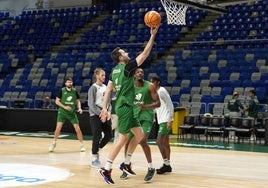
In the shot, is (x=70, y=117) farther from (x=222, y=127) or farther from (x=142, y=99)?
(x=222, y=127)

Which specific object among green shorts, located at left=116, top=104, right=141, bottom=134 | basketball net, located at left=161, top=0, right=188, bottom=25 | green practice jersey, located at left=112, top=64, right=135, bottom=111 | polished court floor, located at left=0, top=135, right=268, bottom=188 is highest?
basketball net, located at left=161, top=0, right=188, bottom=25

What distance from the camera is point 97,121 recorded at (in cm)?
1043

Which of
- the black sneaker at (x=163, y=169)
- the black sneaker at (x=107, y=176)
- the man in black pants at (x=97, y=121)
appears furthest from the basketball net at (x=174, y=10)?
the black sneaker at (x=107, y=176)

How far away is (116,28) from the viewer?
94.5 feet

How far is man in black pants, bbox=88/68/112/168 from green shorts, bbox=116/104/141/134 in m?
2.14

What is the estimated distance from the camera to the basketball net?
51.0 feet

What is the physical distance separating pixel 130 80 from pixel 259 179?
8.93 ft

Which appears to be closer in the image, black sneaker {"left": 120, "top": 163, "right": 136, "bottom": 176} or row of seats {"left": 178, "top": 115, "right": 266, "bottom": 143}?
black sneaker {"left": 120, "top": 163, "right": 136, "bottom": 176}

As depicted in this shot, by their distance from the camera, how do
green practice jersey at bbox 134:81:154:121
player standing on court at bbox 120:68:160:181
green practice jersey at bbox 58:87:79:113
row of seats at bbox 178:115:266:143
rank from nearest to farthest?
1. player standing on court at bbox 120:68:160:181
2. green practice jersey at bbox 134:81:154:121
3. green practice jersey at bbox 58:87:79:113
4. row of seats at bbox 178:115:266:143

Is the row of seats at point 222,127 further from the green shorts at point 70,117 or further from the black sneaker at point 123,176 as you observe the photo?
the black sneaker at point 123,176

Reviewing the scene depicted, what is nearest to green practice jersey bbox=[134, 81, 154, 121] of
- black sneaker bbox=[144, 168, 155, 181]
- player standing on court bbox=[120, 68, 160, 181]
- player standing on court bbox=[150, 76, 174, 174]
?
player standing on court bbox=[120, 68, 160, 181]

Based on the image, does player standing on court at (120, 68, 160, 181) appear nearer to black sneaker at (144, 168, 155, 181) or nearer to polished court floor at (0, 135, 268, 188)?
black sneaker at (144, 168, 155, 181)

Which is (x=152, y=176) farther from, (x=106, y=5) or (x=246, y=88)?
(x=106, y=5)

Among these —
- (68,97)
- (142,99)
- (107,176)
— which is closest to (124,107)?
(142,99)
